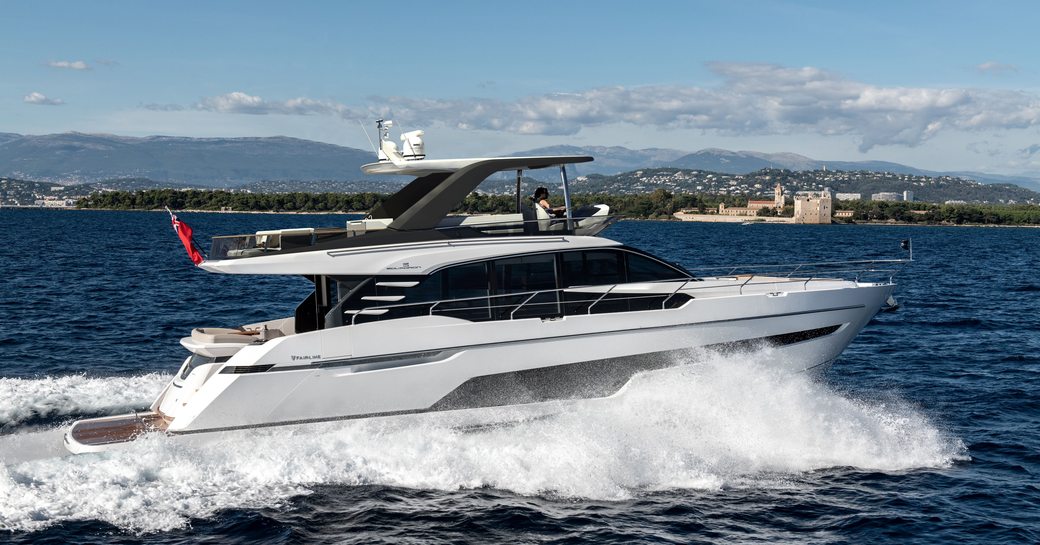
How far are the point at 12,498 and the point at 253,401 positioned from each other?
7.74ft

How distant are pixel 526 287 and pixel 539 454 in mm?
1911

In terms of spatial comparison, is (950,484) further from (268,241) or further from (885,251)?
(885,251)

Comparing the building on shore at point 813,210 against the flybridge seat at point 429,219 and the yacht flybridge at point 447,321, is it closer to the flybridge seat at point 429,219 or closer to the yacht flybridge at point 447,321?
the yacht flybridge at point 447,321

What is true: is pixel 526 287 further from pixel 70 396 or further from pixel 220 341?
pixel 70 396

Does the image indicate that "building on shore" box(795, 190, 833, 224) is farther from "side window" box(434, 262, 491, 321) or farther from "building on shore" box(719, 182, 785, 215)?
"side window" box(434, 262, 491, 321)

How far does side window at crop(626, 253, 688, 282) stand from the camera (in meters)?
11.7

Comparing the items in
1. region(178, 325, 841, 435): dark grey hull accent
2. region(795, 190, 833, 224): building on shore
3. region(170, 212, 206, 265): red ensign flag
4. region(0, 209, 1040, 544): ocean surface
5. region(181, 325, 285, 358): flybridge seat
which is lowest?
region(795, 190, 833, 224): building on shore

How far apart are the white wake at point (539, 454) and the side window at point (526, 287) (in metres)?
1.12

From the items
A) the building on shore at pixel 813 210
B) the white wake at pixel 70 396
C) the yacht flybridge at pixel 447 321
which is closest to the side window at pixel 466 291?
the yacht flybridge at pixel 447 321

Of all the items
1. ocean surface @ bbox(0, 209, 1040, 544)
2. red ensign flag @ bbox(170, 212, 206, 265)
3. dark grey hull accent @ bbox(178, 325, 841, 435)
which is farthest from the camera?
red ensign flag @ bbox(170, 212, 206, 265)

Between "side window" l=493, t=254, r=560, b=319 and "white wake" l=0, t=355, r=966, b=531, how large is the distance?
1122mm

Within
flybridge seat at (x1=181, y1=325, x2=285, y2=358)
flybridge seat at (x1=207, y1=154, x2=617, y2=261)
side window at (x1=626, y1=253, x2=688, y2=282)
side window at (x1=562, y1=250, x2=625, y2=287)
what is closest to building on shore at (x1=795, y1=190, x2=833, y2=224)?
side window at (x1=626, y1=253, x2=688, y2=282)

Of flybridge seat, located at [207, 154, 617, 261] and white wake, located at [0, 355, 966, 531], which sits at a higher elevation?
flybridge seat, located at [207, 154, 617, 261]

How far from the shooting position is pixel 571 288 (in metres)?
11.2
